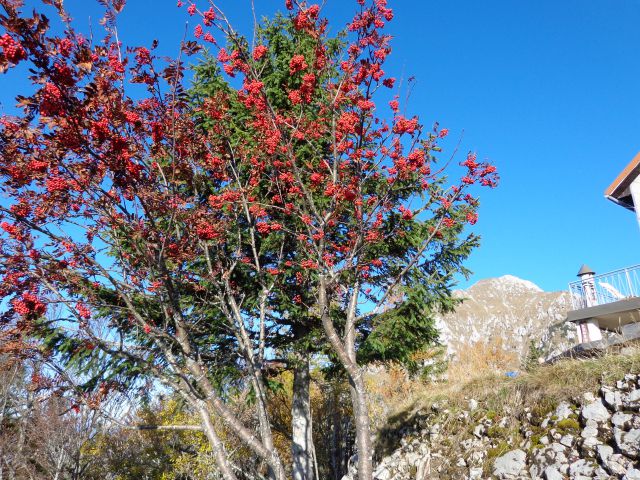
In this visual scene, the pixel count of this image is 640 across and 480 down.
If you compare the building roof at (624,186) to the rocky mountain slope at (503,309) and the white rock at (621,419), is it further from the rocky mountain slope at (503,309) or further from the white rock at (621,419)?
the rocky mountain slope at (503,309)

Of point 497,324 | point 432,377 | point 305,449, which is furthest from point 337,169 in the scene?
point 497,324

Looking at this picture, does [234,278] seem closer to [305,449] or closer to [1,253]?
[305,449]

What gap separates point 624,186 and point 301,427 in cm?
1145

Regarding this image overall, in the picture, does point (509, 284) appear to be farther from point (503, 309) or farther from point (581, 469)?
point (581, 469)

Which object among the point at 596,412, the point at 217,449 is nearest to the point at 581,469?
the point at 596,412

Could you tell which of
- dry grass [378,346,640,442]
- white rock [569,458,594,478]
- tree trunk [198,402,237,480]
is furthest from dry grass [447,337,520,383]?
tree trunk [198,402,237,480]

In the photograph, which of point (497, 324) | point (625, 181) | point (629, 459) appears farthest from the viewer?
point (497, 324)

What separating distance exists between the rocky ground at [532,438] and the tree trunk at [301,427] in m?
1.64

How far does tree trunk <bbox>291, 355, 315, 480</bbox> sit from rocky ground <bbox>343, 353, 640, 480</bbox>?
1.64 m

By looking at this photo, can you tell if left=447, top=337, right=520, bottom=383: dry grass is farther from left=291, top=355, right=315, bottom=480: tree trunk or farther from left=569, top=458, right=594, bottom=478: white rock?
left=569, top=458, right=594, bottom=478: white rock

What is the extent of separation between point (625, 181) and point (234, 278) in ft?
37.8

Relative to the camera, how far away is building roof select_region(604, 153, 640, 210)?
12891 mm

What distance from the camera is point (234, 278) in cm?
991

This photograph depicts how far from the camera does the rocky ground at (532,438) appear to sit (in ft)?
22.5
